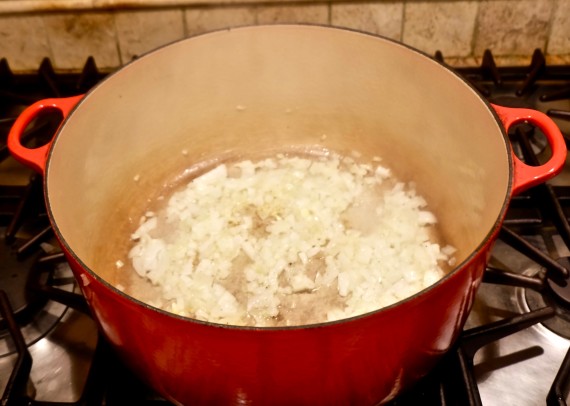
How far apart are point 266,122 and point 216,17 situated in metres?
0.20

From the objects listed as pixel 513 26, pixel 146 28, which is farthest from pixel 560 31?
pixel 146 28

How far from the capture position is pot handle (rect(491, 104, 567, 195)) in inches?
25.6

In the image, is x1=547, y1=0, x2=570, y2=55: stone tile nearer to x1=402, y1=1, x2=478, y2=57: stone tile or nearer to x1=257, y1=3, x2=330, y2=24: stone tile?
x1=402, y1=1, x2=478, y2=57: stone tile

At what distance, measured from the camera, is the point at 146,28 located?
1.08 metres

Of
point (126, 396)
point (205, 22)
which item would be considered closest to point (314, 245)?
point (126, 396)

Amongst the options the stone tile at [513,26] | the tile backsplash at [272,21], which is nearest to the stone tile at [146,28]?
the tile backsplash at [272,21]

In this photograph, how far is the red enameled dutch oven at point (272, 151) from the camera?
55cm

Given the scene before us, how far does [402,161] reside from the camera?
1.00 m

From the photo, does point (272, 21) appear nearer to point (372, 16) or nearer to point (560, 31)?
point (372, 16)

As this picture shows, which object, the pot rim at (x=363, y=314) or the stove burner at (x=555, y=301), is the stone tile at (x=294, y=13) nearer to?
the pot rim at (x=363, y=314)

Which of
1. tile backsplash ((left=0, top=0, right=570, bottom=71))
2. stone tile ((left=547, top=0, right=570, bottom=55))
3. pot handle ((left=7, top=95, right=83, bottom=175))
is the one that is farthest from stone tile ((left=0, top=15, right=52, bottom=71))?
stone tile ((left=547, top=0, right=570, bottom=55))

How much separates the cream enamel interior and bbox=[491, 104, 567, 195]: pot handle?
0.03 meters

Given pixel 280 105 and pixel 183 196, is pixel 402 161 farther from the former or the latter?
pixel 183 196

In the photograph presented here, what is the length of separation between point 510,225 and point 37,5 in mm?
837
